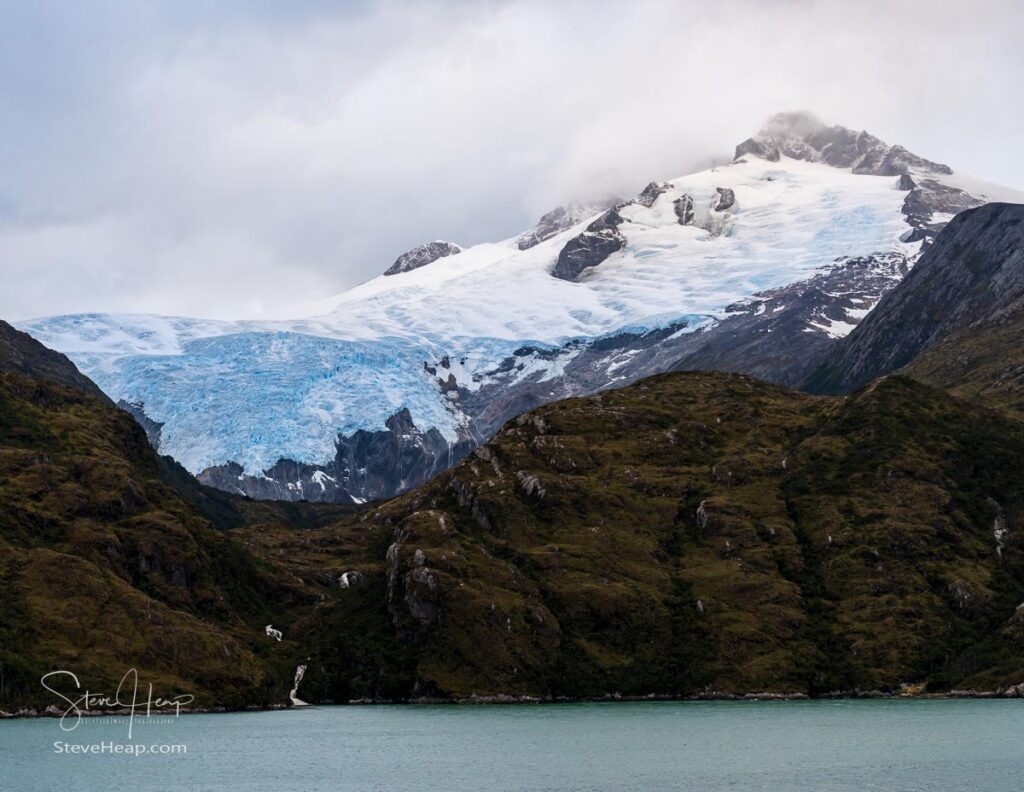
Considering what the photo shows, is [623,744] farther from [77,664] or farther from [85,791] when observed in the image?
[77,664]

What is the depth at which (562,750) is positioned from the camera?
132625 mm

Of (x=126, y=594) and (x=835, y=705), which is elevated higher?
(x=126, y=594)

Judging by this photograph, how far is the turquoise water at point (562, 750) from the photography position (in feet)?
366

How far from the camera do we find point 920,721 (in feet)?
492

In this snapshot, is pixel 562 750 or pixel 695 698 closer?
pixel 562 750

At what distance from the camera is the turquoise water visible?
366ft

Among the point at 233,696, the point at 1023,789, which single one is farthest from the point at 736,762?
the point at 233,696

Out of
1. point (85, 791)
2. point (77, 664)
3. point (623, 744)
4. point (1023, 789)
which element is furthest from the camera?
point (77, 664)

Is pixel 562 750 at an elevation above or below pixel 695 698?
below

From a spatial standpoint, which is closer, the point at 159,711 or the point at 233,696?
the point at 159,711

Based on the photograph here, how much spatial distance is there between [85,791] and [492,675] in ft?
309

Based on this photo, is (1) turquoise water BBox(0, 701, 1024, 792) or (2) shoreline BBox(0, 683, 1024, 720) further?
(2) shoreline BBox(0, 683, 1024, 720)

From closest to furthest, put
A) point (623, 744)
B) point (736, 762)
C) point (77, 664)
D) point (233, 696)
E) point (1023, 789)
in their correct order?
1. point (1023, 789)
2. point (736, 762)
3. point (623, 744)
4. point (77, 664)
5. point (233, 696)

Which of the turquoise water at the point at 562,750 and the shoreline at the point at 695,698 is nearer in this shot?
the turquoise water at the point at 562,750
